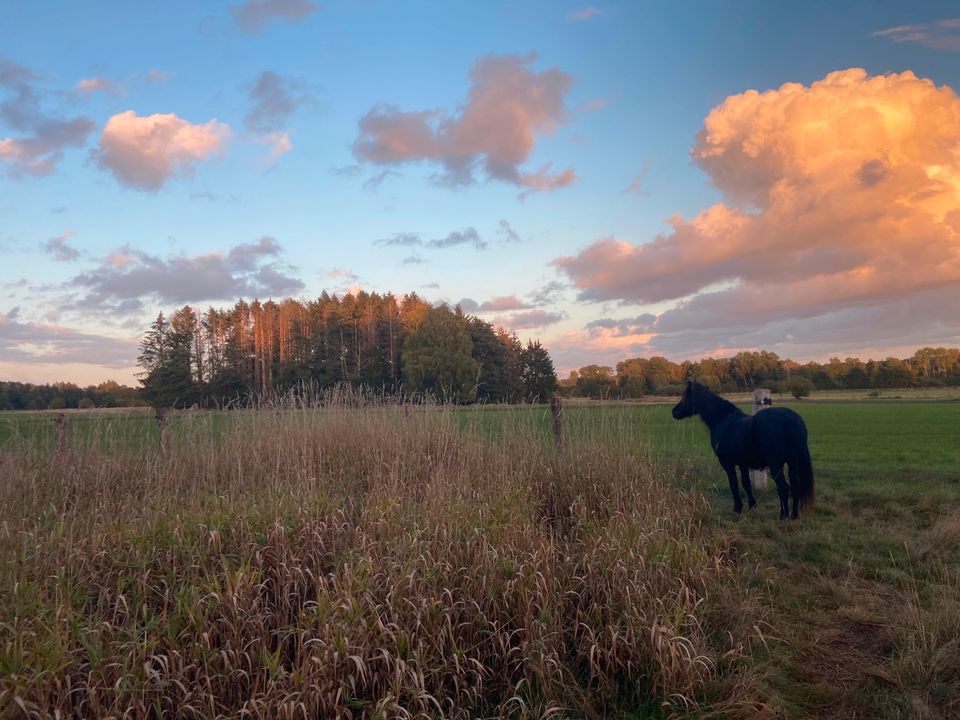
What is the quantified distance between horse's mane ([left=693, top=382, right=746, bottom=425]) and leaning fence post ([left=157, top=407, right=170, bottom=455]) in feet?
25.4

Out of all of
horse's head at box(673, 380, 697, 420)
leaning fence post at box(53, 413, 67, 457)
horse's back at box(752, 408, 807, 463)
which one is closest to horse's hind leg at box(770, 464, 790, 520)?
horse's back at box(752, 408, 807, 463)

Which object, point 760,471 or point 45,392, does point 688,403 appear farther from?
point 45,392

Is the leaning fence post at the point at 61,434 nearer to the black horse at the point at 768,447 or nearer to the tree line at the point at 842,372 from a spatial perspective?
the black horse at the point at 768,447

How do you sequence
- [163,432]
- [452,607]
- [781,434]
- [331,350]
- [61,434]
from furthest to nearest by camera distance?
[331,350], [163,432], [61,434], [781,434], [452,607]

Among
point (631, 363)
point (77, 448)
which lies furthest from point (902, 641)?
point (631, 363)

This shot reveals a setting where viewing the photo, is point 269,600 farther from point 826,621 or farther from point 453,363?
point 453,363

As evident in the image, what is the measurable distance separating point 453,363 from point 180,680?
143ft

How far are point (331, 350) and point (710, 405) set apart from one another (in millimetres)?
48674

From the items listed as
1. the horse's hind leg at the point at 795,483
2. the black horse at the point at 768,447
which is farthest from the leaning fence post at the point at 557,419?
the horse's hind leg at the point at 795,483

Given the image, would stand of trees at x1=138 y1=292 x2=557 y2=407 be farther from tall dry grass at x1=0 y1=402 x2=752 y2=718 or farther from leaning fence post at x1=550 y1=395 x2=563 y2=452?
tall dry grass at x1=0 y1=402 x2=752 y2=718

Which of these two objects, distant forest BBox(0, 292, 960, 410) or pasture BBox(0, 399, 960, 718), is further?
distant forest BBox(0, 292, 960, 410)

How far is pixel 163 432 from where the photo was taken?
8578 mm

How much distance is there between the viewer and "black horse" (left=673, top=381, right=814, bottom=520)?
279 inches

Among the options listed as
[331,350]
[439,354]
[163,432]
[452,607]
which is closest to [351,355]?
[331,350]
